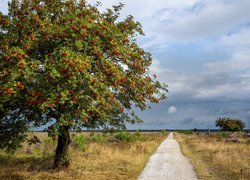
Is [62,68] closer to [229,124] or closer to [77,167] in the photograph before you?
[77,167]

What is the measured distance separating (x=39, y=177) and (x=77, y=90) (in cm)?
625

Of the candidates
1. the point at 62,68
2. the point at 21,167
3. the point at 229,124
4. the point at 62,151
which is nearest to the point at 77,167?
the point at 62,151

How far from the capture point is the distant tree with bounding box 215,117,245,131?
9492 cm

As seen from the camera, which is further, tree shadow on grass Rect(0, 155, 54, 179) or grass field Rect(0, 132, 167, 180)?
grass field Rect(0, 132, 167, 180)

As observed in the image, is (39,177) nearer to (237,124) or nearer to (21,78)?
(21,78)

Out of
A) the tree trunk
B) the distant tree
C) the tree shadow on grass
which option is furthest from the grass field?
the distant tree

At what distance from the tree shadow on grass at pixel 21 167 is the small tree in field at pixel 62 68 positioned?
136 centimetres

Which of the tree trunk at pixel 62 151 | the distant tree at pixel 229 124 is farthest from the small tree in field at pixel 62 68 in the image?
the distant tree at pixel 229 124

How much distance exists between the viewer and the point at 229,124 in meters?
94.9

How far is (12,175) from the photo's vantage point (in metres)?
15.7

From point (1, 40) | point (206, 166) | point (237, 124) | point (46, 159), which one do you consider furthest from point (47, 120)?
point (237, 124)

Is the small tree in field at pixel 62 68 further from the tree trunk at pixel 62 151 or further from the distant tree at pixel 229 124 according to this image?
the distant tree at pixel 229 124

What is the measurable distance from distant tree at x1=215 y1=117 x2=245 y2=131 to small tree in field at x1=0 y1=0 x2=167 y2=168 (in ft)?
270

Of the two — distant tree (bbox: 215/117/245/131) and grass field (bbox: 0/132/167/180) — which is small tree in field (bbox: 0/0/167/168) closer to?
grass field (bbox: 0/132/167/180)
